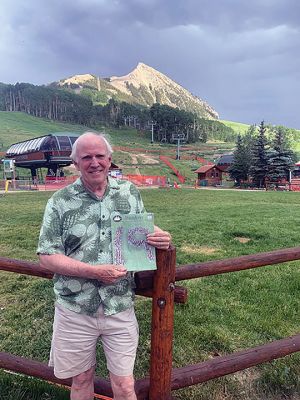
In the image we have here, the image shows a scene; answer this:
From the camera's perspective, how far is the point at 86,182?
7.98ft

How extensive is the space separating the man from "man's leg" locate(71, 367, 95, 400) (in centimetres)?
7

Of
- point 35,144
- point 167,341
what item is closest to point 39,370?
point 167,341

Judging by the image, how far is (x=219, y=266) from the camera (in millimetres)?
2908

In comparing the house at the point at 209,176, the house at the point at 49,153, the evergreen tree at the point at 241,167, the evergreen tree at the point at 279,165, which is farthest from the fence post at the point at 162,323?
the house at the point at 209,176

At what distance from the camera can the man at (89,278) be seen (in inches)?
92.3

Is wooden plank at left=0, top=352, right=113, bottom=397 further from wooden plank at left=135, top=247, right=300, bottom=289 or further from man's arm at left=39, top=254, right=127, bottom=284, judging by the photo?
man's arm at left=39, top=254, right=127, bottom=284

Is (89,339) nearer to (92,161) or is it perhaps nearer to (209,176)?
(92,161)

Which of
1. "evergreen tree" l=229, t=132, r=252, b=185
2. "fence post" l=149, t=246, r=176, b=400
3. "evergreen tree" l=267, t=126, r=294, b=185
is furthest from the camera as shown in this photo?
"evergreen tree" l=229, t=132, r=252, b=185

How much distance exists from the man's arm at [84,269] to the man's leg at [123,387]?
26.2 inches

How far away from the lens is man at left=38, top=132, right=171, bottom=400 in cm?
234

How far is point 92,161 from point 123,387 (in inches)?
57.3

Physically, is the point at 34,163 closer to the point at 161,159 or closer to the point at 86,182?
the point at 161,159

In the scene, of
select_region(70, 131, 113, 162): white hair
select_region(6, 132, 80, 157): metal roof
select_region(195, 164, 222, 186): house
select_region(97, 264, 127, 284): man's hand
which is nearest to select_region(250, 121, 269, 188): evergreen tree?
select_region(195, 164, 222, 186): house

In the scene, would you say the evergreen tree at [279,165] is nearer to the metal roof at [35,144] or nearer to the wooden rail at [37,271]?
the metal roof at [35,144]
